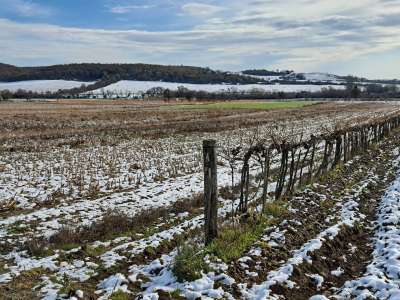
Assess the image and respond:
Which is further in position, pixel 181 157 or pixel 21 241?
pixel 181 157

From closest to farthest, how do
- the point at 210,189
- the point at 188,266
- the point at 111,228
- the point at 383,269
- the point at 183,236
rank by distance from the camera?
the point at 188,266 < the point at 383,269 < the point at 210,189 < the point at 183,236 < the point at 111,228

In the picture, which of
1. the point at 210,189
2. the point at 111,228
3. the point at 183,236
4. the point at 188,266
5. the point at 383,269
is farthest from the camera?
the point at 111,228

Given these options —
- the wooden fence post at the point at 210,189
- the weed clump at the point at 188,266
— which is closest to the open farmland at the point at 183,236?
the weed clump at the point at 188,266

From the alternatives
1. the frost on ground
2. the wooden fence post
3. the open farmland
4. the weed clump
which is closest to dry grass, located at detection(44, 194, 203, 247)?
the open farmland

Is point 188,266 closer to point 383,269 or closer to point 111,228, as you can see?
point 383,269

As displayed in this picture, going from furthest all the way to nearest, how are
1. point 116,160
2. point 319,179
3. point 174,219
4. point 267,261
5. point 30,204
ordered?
point 116,160
point 319,179
point 30,204
point 174,219
point 267,261

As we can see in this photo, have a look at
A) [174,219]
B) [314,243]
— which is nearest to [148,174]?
[174,219]

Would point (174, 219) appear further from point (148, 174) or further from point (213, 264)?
point (148, 174)

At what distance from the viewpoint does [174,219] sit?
1244cm

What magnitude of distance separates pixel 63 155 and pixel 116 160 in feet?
10.9

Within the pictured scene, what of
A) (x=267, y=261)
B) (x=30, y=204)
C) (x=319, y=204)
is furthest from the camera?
(x=30, y=204)

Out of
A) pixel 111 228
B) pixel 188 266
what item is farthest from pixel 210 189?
pixel 111 228

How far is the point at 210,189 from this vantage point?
9406 mm

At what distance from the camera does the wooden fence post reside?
9266 millimetres
